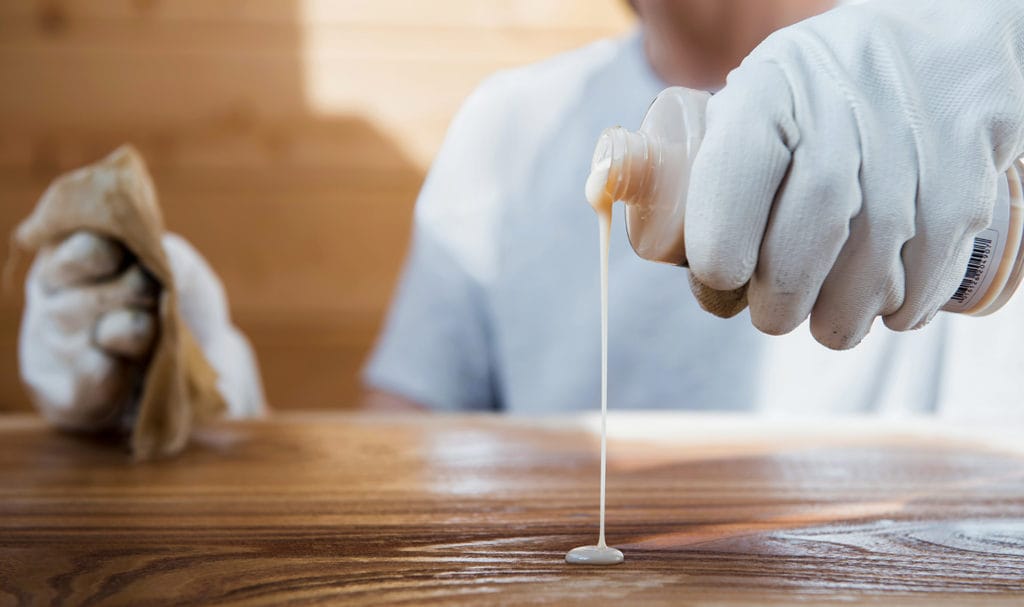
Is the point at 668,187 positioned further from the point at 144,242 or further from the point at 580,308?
the point at 580,308

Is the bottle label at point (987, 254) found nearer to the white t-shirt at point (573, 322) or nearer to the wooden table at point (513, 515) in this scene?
the wooden table at point (513, 515)

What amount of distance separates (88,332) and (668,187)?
0.56 metres

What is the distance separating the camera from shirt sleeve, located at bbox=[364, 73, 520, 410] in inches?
52.7


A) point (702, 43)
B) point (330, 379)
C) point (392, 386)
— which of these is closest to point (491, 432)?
point (392, 386)

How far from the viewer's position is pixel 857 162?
0.49 meters

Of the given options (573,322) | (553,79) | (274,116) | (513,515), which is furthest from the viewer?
(274,116)

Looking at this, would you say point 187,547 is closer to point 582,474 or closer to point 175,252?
point 582,474

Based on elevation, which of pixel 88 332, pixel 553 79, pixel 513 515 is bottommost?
pixel 513 515

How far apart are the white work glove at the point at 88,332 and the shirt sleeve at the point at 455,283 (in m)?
0.47

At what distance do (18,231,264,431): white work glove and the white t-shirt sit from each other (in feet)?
1.64

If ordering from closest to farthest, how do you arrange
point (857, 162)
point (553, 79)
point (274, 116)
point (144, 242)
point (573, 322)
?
point (857, 162) < point (144, 242) < point (573, 322) < point (553, 79) < point (274, 116)

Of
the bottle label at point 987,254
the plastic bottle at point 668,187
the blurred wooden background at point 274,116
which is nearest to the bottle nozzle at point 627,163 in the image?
the plastic bottle at point 668,187

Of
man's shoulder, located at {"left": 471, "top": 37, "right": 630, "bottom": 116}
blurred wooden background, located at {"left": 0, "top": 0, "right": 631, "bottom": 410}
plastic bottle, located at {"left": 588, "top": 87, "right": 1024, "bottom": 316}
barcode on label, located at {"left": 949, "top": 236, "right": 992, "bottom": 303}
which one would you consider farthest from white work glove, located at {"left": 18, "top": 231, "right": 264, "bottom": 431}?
blurred wooden background, located at {"left": 0, "top": 0, "right": 631, "bottom": 410}

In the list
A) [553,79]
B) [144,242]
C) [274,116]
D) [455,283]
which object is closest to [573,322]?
[455,283]
